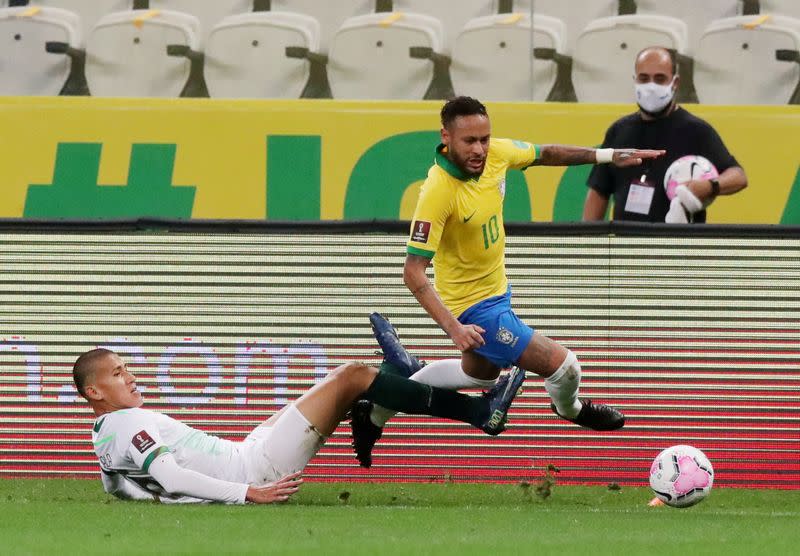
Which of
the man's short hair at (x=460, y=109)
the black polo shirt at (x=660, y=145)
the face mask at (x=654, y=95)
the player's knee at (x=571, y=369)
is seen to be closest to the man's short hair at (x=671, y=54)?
the face mask at (x=654, y=95)

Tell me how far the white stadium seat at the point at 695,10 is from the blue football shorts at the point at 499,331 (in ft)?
11.6

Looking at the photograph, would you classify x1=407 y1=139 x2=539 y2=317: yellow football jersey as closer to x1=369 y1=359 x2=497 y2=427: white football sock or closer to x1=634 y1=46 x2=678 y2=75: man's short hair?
x1=369 y1=359 x2=497 y2=427: white football sock

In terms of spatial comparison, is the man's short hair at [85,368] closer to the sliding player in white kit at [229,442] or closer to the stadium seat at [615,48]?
the sliding player in white kit at [229,442]

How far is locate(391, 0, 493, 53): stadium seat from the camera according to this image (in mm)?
10477

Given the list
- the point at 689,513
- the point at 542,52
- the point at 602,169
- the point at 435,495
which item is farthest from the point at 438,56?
the point at 689,513

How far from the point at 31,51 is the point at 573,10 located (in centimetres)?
370

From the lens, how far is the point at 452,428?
8492 mm

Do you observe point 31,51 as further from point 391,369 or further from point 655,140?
point 655,140

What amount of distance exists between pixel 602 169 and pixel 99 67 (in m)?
3.49

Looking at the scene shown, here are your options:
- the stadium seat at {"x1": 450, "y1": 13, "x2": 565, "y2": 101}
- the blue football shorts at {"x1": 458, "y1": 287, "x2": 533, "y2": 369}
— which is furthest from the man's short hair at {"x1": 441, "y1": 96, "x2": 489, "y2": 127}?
the stadium seat at {"x1": 450, "y1": 13, "x2": 565, "y2": 101}

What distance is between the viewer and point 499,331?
7668mm

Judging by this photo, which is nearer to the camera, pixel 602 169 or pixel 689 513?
pixel 689 513

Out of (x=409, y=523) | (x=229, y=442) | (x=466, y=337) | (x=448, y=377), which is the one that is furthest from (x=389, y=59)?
(x=409, y=523)

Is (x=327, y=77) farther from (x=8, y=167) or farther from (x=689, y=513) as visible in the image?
(x=689, y=513)
